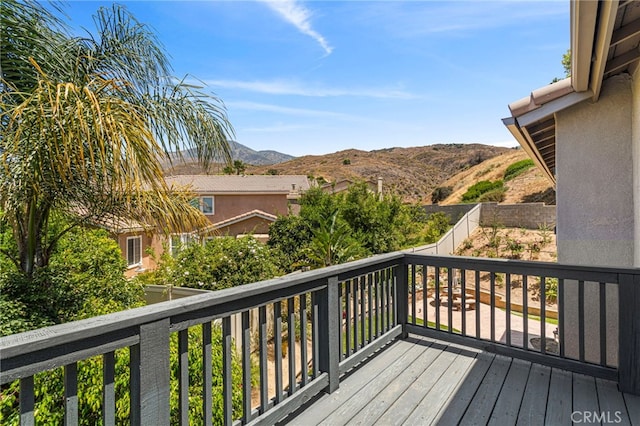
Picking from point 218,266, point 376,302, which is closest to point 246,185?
point 218,266

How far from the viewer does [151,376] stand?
Result: 155 centimetres

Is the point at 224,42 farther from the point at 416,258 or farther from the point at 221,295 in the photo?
the point at 221,295

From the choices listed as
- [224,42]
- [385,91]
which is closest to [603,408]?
[224,42]

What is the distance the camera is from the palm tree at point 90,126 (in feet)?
10.2

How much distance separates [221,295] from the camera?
189cm

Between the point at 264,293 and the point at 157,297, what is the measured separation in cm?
681

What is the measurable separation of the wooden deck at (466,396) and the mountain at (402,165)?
4495cm

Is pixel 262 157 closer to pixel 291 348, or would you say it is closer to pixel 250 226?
pixel 250 226

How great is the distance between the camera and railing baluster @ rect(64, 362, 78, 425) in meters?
1.30

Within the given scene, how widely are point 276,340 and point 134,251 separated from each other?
13820 millimetres

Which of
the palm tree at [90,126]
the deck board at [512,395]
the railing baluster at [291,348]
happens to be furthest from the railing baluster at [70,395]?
the deck board at [512,395]

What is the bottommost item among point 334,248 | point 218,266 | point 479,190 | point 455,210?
point 218,266

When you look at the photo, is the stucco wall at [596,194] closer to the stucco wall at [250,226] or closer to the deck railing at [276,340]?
the deck railing at [276,340]

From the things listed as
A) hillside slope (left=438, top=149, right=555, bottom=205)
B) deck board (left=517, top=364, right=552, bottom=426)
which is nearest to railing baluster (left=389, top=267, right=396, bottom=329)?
deck board (left=517, top=364, right=552, bottom=426)
